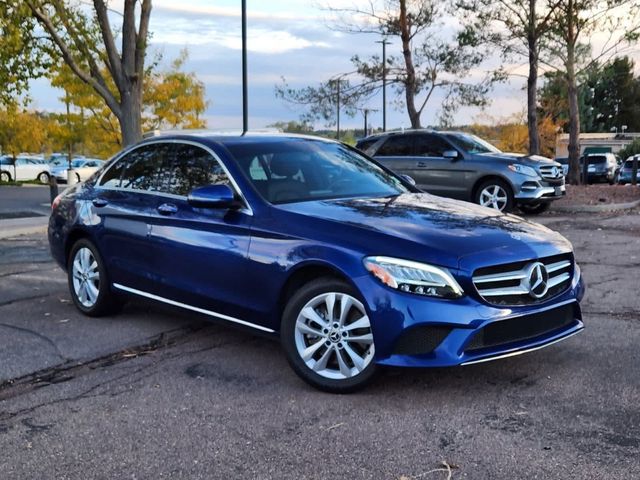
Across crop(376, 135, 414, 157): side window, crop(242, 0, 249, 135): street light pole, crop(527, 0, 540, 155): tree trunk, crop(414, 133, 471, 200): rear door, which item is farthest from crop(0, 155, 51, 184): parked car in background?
crop(414, 133, 471, 200): rear door

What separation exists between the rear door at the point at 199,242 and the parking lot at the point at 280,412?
458mm

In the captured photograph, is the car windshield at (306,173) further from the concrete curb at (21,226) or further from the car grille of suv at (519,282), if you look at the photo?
the concrete curb at (21,226)

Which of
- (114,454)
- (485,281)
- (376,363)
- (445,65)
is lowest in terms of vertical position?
(114,454)

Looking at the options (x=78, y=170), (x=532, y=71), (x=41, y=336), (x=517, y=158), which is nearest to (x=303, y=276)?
(x=41, y=336)

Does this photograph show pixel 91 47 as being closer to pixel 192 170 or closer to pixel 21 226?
pixel 21 226

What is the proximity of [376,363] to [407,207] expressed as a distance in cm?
133

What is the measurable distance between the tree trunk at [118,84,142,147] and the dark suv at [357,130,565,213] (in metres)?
5.80

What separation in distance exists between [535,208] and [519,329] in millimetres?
11064

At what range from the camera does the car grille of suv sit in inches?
166

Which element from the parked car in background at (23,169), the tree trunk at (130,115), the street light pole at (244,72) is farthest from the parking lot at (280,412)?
the parked car in background at (23,169)

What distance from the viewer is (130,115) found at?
17.0m

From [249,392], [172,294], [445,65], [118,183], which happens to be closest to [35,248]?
[118,183]

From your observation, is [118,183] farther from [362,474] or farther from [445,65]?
[445,65]

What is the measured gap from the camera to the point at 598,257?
9320mm
